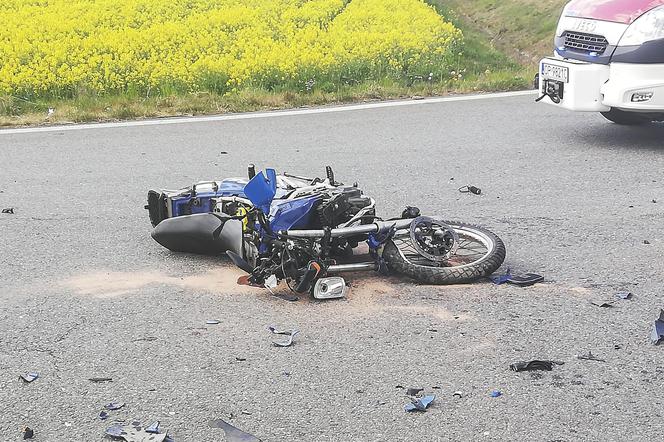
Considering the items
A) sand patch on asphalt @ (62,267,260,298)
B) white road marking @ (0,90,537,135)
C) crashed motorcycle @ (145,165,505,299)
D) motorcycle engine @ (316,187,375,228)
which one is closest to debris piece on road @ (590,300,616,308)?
crashed motorcycle @ (145,165,505,299)

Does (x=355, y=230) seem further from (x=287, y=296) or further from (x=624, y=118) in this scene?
(x=624, y=118)

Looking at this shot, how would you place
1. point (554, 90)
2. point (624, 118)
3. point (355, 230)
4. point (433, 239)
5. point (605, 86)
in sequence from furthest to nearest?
point (624, 118) → point (554, 90) → point (605, 86) → point (433, 239) → point (355, 230)

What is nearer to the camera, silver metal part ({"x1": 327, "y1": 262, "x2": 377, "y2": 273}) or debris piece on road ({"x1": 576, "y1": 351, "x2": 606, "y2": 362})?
debris piece on road ({"x1": 576, "y1": 351, "x2": 606, "y2": 362})

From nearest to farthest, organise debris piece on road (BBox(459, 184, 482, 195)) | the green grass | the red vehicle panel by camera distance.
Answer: debris piece on road (BBox(459, 184, 482, 195)), the red vehicle panel, the green grass

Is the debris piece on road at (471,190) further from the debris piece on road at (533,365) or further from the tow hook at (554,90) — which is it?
the debris piece on road at (533,365)

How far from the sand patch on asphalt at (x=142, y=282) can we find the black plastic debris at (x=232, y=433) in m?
1.51

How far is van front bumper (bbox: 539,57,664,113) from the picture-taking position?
8477 millimetres

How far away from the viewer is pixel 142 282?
214 inches

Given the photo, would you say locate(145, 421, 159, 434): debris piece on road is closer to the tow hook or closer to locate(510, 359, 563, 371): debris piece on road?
locate(510, 359, 563, 371): debris piece on road

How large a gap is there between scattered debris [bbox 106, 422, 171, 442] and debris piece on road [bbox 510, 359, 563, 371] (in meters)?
1.54

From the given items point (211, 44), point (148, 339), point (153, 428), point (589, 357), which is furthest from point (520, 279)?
point (211, 44)

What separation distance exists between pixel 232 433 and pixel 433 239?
2.09 meters

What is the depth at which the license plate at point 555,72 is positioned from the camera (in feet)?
29.2

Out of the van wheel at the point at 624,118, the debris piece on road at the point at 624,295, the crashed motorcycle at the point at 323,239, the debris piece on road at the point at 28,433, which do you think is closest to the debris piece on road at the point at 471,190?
the crashed motorcycle at the point at 323,239
